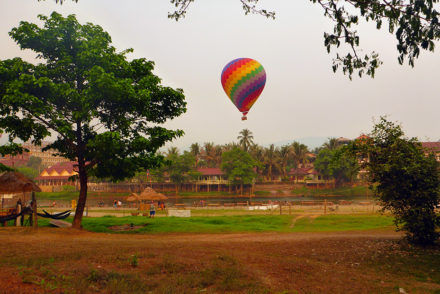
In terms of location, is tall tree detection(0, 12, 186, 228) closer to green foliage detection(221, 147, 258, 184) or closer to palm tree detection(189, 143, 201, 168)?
green foliage detection(221, 147, 258, 184)

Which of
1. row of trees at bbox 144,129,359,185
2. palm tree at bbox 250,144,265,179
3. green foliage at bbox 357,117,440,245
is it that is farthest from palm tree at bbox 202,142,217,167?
green foliage at bbox 357,117,440,245

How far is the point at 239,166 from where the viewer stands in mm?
82500

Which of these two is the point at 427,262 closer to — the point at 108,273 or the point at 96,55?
the point at 108,273

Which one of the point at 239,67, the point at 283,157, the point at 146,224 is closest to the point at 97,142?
the point at 146,224

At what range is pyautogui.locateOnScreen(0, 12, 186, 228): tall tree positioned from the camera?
17203 mm

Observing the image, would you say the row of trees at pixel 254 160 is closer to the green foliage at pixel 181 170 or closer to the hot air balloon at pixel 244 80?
the green foliage at pixel 181 170

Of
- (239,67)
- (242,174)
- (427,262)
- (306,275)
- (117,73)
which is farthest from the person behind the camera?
(242,174)

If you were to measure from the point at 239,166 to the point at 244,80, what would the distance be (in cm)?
5283

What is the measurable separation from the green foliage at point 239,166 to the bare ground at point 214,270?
67.5 m

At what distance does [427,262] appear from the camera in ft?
39.7

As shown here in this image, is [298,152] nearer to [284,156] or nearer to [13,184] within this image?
[284,156]

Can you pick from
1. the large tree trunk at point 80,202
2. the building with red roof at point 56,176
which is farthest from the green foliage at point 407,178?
the building with red roof at point 56,176

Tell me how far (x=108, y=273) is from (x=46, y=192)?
319ft

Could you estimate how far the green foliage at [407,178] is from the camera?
539 inches
